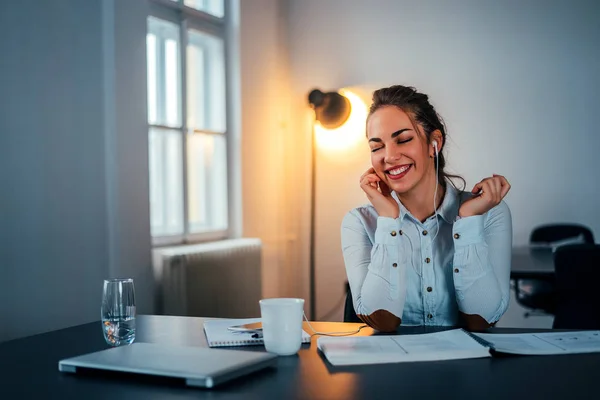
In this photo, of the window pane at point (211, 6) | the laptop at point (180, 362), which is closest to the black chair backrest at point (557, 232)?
the window pane at point (211, 6)

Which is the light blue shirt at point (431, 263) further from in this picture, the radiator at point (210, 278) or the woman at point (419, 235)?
the radiator at point (210, 278)

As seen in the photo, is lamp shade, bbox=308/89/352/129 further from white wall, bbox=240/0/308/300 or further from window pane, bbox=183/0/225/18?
window pane, bbox=183/0/225/18

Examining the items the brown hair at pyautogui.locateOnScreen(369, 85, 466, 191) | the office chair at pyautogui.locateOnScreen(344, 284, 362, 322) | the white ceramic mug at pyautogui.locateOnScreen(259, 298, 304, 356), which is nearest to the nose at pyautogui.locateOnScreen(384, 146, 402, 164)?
the brown hair at pyautogui.locateOnScreen(369, 85, 466, 191)

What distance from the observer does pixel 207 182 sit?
4266 millimetres

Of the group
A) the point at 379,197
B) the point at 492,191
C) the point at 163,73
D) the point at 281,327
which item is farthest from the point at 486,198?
the point at 163,73

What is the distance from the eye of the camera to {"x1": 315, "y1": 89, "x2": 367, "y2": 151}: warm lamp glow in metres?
4.84

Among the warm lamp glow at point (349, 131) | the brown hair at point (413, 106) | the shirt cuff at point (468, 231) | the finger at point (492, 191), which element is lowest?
the shirt cuff at point (468, 231)

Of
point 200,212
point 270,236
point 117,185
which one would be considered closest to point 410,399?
point 117,185

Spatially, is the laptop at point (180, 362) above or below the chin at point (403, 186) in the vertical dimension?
below

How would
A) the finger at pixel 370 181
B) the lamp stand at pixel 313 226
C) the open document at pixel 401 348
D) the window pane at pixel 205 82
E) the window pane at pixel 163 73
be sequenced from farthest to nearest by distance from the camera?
1. the lamp stand at pixel 313 226
2. the window pane at pixel 205 82
3. the window pane at pixel 163 73
4. the finger at pixel 370 181
5. the open document at pixel 401 348

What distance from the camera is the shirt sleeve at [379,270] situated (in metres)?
1.74

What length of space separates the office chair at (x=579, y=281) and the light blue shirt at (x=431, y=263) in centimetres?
78

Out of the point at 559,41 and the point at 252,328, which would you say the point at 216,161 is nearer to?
the point at 559,41

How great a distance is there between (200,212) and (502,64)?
229cm
